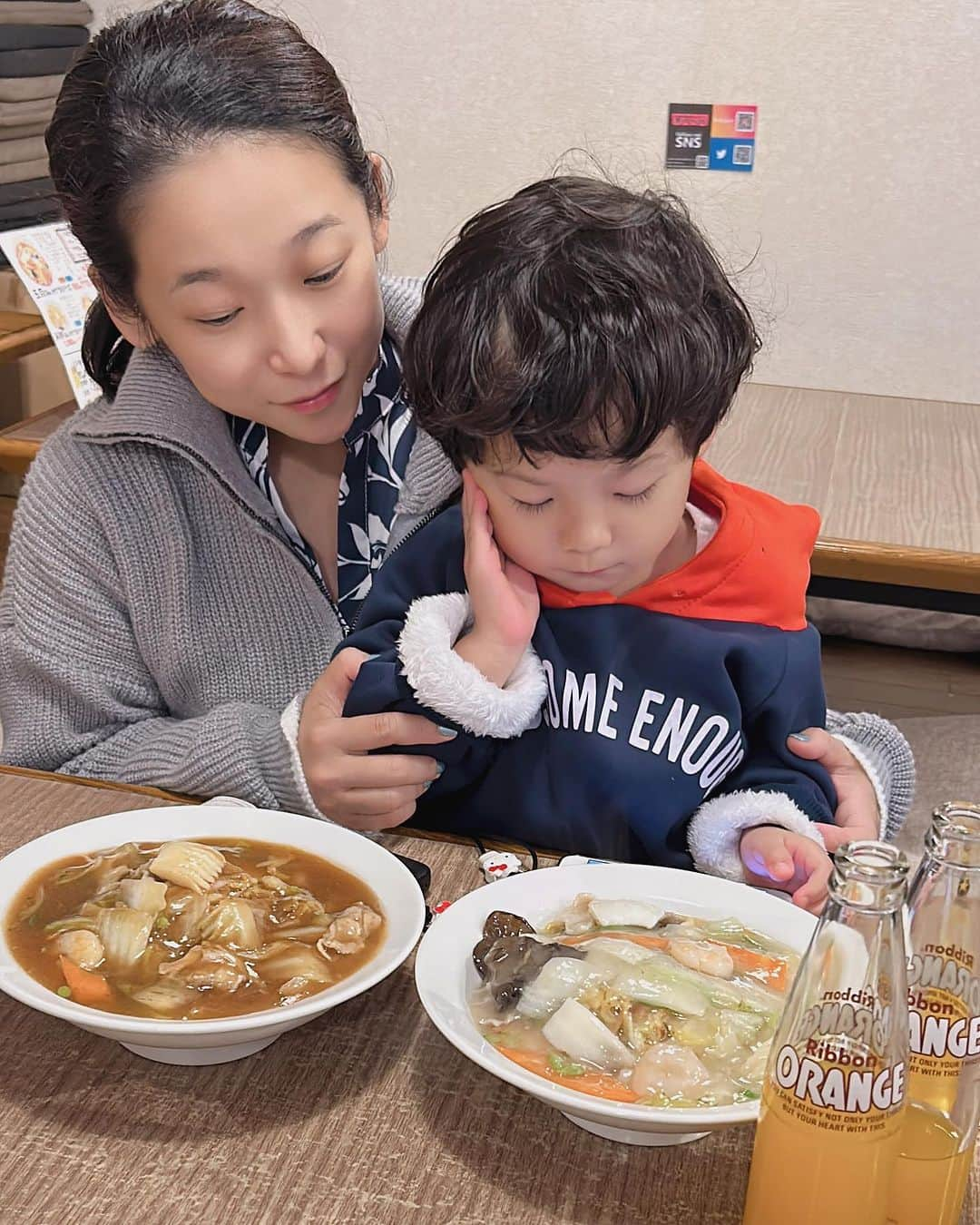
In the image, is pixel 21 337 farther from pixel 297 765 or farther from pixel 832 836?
pixel 832 836

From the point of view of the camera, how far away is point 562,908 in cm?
98

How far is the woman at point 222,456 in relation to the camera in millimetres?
1242

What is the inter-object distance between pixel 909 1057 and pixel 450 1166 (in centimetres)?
30

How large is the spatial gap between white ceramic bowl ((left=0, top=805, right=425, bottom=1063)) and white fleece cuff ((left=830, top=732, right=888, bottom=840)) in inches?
22.9

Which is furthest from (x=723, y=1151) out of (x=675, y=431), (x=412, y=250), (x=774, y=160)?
(x=412, y=250)

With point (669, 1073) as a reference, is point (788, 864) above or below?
below

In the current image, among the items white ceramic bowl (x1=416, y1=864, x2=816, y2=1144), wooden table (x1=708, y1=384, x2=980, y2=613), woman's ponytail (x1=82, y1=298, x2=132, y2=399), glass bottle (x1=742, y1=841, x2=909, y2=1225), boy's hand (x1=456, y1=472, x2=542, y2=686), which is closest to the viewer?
glass bottle (x1=742, y1=841, x2=909, y2=1225)

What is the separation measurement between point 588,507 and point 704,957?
397 millimetres

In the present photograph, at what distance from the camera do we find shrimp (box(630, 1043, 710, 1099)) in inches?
30.4

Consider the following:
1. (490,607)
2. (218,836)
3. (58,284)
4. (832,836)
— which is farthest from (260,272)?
(58,284)

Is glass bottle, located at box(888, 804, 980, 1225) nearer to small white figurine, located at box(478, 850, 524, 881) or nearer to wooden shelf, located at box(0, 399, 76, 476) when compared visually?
small white figurine, located at box(478, 850, 524, 881)

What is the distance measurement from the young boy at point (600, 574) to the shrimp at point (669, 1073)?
30 centimetres

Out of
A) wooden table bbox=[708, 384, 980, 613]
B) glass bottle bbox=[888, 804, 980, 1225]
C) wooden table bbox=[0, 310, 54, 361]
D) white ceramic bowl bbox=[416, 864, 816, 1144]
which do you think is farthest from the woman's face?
wooden table bbox=[0, 310, 54, 361]

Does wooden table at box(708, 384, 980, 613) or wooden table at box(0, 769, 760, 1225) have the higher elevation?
wooden table at box(0, 769, 760, 1225)
